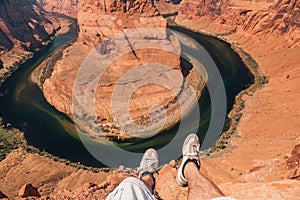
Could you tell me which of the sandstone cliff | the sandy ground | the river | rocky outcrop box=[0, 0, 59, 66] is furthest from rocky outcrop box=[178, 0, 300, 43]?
rocky outcrop box=[0, 0, 59, 66]

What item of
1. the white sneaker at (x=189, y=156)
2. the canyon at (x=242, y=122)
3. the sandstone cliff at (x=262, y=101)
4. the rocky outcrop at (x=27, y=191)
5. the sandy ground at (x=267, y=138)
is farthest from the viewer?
the sandstone cliff at (x=262, y=101)

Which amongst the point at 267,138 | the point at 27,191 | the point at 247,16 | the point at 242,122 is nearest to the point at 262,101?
the point at 242,122

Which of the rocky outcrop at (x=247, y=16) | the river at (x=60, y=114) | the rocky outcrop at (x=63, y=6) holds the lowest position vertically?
the river at (x=60, y=114)

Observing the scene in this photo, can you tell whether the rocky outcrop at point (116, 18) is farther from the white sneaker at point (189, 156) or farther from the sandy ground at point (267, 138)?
the white sneaker at point (189, 156)

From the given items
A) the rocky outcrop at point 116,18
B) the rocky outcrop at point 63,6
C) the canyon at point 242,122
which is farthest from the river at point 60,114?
the rocky outcrop at point 63,6

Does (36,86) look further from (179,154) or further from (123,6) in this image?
(179,154)

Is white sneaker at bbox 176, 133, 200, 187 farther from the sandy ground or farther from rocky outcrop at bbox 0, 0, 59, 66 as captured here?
rocky outcrop at bbox 0, 0, 59, 66

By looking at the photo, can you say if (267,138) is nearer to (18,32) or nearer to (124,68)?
(124,68)
